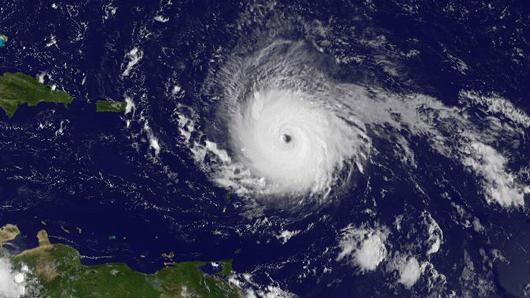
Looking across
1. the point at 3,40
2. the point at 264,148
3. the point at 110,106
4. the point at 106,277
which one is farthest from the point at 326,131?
the point at 3,40

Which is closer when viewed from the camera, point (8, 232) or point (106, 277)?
point (8, 232)

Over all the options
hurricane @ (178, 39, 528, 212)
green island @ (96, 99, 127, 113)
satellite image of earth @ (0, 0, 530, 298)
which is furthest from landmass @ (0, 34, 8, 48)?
hurricane @ (178, 39, 528, 212)

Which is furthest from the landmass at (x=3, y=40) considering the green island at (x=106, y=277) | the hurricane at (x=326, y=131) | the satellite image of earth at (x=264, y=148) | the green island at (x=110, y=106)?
the hurricane at (x=326, y=131)

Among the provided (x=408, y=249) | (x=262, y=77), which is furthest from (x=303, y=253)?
(x=262, y=77)

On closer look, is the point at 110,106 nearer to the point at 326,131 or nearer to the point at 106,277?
the point at 106,277

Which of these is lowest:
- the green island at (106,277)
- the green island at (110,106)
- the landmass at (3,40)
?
the green island at (106,277)

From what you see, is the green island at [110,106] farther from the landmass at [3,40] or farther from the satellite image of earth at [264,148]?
the landmass at [3,40]

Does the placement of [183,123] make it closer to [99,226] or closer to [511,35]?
[99,226]

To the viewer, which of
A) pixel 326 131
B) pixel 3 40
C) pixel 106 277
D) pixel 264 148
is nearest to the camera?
pixel 3 40
